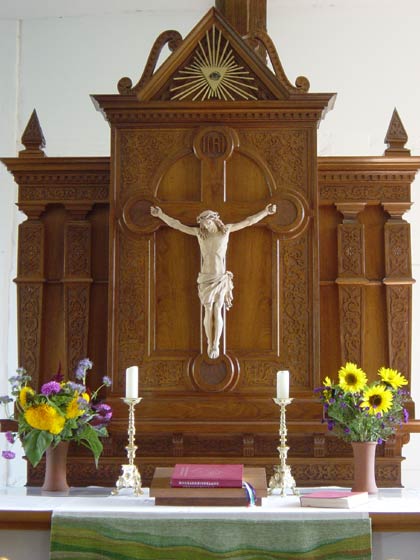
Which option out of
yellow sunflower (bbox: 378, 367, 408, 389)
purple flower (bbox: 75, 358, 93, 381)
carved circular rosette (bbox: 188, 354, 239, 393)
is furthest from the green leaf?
yellow sunflower (bbox: 378, 367, 408, 389)

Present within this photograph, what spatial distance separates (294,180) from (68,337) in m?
1.66

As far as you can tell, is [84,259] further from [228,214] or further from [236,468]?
[236,468]

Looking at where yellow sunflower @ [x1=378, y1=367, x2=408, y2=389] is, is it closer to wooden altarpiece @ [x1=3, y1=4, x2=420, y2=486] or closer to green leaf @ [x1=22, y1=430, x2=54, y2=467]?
wooden altarpiece @ [x1=3, y1=4, x2=420, y2=486]

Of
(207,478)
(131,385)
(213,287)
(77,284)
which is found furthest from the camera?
(77,284)

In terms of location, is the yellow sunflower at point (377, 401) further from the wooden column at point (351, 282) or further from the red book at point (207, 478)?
the wooden column at point (351, 282)

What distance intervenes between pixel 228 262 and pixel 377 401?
1334 mm

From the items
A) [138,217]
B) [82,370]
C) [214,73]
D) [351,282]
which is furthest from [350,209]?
[82,370]

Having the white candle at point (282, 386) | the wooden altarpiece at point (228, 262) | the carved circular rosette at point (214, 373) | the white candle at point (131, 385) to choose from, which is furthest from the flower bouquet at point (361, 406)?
the white candle at point (131, 385)

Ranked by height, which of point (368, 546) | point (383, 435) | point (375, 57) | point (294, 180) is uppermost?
point (375, 57)

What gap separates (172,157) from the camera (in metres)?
5.90

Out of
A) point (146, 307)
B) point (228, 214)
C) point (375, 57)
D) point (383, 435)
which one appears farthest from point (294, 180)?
point (375, 57)

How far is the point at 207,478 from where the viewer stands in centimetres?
451

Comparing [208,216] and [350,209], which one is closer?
[208,216]

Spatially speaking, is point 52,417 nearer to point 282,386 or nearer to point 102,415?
point 102,415
